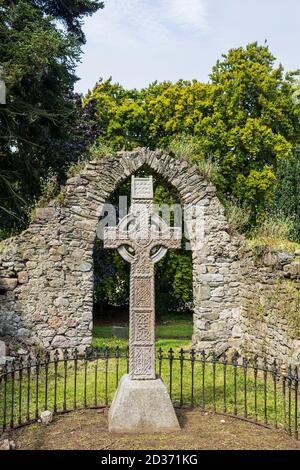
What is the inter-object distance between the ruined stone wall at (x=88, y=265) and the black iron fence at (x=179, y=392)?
1.04m

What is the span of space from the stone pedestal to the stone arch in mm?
4868

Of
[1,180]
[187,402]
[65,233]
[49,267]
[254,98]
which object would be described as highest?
[254,98]

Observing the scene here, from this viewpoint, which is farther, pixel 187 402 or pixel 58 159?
pixel 58 159

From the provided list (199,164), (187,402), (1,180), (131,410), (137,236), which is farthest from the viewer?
(1,180)

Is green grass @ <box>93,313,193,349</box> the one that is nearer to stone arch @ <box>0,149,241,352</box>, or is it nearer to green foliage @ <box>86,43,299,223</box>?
stone arch @ <box>0,149,241,352</box>

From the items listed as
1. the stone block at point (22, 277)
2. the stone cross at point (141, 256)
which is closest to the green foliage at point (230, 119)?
the stone block at point (22, 277)

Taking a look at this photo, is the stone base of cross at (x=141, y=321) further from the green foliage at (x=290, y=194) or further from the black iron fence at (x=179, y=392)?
the green foliage at (x=290, y=194)

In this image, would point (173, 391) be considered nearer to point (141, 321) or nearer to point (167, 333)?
point (141, 321)

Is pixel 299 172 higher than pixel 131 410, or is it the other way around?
pixel 299 172

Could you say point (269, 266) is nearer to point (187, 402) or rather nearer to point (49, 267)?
point (187, 402)

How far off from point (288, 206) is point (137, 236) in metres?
6.63

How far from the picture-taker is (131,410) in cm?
474

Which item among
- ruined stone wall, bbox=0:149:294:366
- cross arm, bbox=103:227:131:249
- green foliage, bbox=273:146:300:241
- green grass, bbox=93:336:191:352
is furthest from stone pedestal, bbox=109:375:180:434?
green foliage, bbox=273:146:300:241

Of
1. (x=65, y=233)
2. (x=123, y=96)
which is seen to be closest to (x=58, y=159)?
(x=65, y=233)
